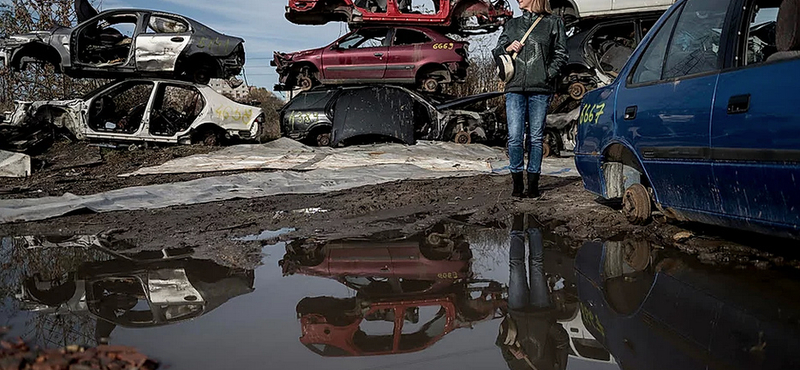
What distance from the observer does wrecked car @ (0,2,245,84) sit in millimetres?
10680

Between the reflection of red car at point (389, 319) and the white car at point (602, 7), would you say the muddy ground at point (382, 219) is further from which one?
the white car at point (602, 7)

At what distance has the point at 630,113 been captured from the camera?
3.69 meters

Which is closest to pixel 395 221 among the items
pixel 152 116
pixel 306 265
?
pixel 306 265

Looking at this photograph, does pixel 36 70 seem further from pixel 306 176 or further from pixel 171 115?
pixel 306 176

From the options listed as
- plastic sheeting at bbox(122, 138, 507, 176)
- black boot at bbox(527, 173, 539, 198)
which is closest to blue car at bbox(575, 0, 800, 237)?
black boot at bbox(527, 173, 539, 198)

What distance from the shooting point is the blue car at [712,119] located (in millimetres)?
2527

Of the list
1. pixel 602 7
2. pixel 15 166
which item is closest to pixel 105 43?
pixel 15 166

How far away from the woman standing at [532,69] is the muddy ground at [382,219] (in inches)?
20.5

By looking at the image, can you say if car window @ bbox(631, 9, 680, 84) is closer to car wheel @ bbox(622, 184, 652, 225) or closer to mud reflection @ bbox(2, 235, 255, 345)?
car wheel @ bbox(622, 184, 652, 225)

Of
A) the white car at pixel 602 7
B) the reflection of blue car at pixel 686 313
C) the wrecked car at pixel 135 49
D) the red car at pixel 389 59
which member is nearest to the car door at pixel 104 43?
the wrecked car at pixel 135 49

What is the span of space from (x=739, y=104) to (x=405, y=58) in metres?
9.39

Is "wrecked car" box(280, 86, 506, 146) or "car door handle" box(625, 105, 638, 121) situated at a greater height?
"car door handle" box(625, 105, 638, 121)

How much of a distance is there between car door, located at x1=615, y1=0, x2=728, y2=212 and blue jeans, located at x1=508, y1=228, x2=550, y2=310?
793mm

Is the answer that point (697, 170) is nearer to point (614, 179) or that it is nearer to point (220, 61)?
point (614, 179)
